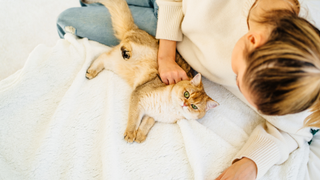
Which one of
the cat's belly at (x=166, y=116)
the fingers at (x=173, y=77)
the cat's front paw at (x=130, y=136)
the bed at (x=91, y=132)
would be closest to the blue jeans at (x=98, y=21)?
the bed at (x=91, y=132)

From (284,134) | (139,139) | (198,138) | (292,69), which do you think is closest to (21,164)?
(139,139)

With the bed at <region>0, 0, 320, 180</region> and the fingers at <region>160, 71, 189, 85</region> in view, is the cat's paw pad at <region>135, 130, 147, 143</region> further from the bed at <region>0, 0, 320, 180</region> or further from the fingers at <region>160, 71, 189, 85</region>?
the fingers at <region>160, 71, 189, 85</region>

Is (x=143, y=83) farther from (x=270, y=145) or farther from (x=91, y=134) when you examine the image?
(x=270, y=145)

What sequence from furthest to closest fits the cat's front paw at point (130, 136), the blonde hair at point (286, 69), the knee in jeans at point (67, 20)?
1. the knee in jeans at point (67, 20)
2. the cat's front paw at point (130, 136)
3. the blonde hair at point (286, 69)

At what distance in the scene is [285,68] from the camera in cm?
54

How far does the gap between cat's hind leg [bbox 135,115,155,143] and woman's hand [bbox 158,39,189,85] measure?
31cm

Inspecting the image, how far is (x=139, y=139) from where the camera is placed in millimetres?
1065

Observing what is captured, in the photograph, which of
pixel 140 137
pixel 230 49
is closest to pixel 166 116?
pixel 140 137

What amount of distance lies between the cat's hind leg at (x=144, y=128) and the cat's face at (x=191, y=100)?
8.4 inches

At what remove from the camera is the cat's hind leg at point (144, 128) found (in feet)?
3.52

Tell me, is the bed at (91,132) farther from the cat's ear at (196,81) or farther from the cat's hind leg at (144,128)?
the cat's ear at (196,81)

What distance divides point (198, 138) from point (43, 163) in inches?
33.6

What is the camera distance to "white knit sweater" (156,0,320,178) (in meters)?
0.98

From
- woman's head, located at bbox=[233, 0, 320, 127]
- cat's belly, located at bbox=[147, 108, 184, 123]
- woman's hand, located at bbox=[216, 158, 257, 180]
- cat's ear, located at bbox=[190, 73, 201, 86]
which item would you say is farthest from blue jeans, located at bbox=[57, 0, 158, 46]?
woman's hand, located at bbox=[216, 158, 257, 180]
